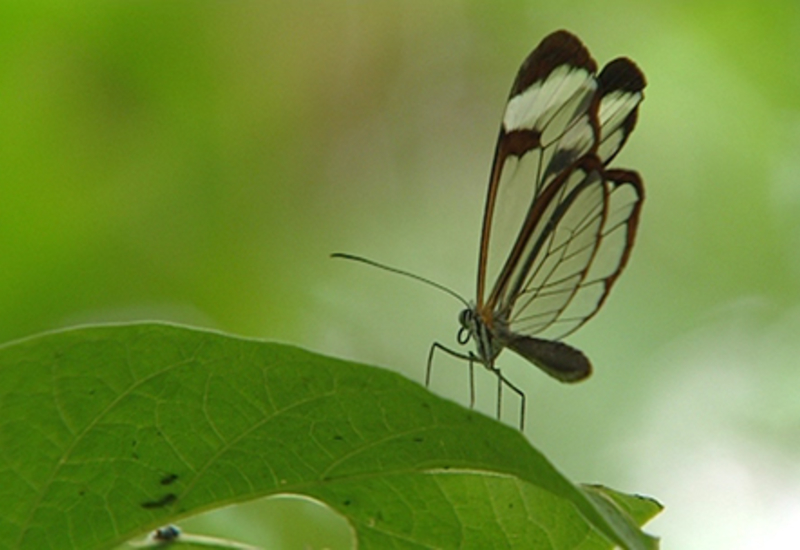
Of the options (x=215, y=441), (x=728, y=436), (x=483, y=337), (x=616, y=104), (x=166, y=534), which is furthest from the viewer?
(x=728, y=436)

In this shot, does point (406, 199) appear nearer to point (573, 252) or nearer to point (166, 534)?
point (573, 252)

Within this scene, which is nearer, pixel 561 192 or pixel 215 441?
pixel 215 441

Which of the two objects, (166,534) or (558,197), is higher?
(558,197)

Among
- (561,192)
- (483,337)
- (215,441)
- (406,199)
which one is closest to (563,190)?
(561,192)

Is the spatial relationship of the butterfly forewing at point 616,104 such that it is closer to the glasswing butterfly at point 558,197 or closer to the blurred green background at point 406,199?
the glasswing butterfly at point 558,197

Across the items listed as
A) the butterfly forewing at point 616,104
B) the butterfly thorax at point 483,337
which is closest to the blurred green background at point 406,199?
the butterfly thorax at point 483,337

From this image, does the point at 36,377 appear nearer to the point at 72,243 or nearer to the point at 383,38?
the point at 72,243
